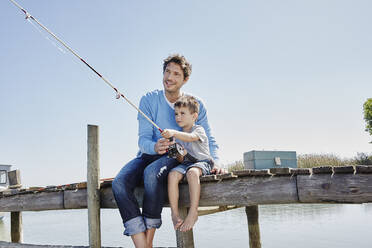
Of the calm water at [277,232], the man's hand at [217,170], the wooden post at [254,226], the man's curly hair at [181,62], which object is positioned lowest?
the calm water at [277,232]

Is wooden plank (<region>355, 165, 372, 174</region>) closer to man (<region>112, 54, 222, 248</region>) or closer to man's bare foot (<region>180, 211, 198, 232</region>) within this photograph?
man (<region>112, 54, 222, 248</region>)

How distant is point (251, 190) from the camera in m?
3.00

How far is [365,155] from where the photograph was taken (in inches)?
740

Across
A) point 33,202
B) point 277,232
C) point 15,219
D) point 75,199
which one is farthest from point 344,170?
point 277,232

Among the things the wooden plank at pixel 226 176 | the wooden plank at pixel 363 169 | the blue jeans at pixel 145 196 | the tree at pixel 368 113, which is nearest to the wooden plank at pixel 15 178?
the blue jeans at pixel 145 196

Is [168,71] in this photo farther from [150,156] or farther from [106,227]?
[106,227]

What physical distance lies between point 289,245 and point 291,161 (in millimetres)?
8605

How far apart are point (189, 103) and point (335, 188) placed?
1486mm

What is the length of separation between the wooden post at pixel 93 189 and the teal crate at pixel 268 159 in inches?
445

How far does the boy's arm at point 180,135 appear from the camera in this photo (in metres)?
2.99

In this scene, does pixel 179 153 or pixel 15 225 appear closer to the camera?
pixel 179 153

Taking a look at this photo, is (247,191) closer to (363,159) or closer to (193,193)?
(193,193)

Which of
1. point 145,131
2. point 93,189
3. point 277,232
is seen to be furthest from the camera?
point 277,232

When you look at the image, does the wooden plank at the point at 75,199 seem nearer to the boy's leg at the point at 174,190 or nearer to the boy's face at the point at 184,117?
the boy's leg at the point at 174,190
